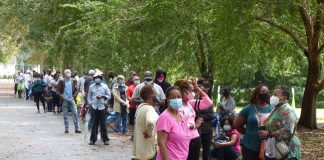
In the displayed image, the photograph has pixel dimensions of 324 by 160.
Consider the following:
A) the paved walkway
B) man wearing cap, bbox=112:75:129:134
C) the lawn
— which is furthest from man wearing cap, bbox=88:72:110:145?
the lawn

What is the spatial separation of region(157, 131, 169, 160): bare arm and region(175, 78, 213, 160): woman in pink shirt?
53 centimetres

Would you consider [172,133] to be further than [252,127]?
No

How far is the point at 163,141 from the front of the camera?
258 inches

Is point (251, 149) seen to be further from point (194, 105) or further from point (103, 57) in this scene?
point (103, 57)

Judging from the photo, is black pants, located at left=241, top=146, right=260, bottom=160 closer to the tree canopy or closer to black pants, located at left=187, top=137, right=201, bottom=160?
black pants, located at left=187, top=137, right=201, bottom=160

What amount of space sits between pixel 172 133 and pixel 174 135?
0.04 m

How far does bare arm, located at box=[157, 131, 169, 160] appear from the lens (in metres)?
6.48

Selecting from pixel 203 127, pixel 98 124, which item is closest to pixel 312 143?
pixel 98 124

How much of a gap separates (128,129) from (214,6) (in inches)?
196

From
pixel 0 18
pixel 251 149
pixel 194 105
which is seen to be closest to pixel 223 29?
pixel 194 105

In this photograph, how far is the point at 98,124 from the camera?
14.1 metres

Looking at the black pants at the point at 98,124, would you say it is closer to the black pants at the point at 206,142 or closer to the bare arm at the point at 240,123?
the black pants at the point at 206,142

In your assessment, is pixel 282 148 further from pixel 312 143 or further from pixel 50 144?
pixel 312 143

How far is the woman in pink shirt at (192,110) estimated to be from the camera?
727 centimetres
